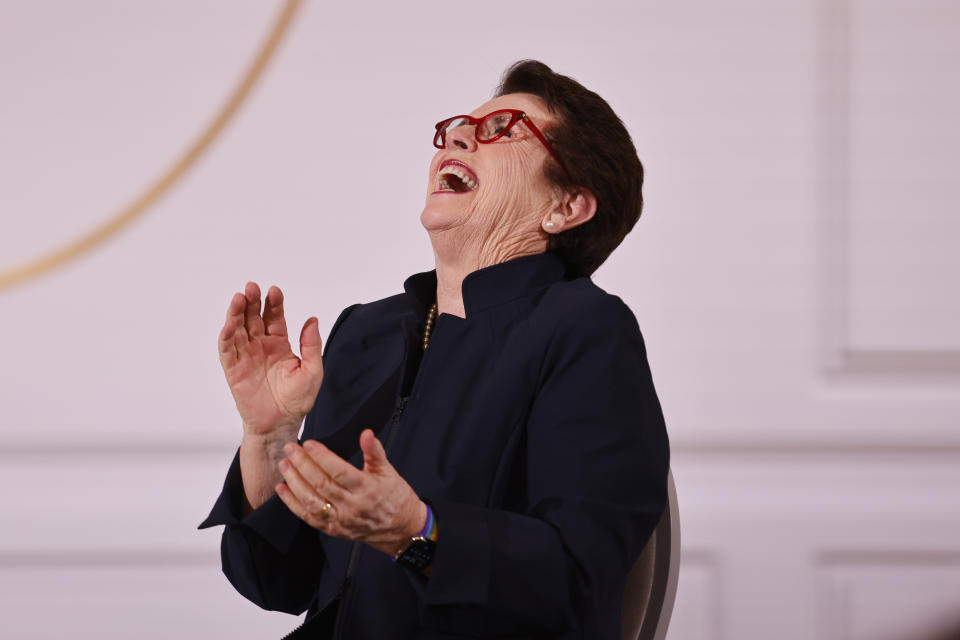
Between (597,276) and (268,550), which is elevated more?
(597,276)

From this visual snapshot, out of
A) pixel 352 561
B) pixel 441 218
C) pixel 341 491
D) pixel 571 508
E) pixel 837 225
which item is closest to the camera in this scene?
pixel 341 491

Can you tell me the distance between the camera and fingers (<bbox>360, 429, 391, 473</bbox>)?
715 millimetres

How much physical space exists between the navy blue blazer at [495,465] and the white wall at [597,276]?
0.64 m

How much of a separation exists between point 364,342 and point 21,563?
3.23 ft

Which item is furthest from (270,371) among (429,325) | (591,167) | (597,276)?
(597,276)

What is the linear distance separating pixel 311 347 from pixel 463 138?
328mm

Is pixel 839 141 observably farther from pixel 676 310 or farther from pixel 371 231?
pixel 371 231

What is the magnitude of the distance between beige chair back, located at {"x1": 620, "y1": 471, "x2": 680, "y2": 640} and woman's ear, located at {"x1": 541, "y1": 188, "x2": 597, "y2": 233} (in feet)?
1.07

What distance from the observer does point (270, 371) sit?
106 centimetres

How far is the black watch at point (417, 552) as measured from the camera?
31.1 inches

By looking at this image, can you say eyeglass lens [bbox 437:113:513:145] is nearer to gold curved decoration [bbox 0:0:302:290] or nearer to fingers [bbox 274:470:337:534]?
fingers [bbox 274:470:337:534]

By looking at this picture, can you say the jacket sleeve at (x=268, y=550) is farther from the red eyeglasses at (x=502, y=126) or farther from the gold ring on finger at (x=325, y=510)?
the red eyeglasses at (x=502, y=126)

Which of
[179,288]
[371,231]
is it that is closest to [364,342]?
[371,231]

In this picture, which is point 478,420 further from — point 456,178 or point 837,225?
point 837,225
